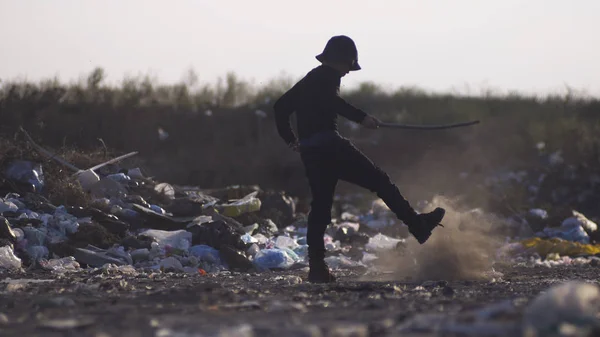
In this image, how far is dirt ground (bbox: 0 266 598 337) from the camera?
3799 millimetres

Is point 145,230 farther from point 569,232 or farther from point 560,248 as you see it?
point 569,232

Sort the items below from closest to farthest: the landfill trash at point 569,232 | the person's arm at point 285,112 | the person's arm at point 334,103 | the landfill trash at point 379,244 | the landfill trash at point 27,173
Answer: the person's arm at point 334,103
the person's arm at point 285,112
the landfill trash at point 379,244
the landfill trash at point 27,173
the landfill trash at point 569,232

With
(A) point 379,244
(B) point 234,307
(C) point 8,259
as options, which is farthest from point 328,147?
(A) point 379,244

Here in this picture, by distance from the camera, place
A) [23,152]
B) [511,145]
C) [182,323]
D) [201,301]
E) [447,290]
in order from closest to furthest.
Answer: [182,323], [201,301], [447,290], [23,152], [511,145]

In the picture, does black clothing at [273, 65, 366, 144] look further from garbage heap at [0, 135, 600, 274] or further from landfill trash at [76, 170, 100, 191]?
landfill trash at [76, 170, 100, 191]

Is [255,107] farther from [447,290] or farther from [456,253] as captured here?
[447,290]

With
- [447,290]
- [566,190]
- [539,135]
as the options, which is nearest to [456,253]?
[447,290]

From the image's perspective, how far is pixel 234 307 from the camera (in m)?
4.72

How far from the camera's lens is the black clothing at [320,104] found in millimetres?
6867

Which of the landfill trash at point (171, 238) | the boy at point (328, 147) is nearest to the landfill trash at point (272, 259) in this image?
the landfill trash at point (171, 238)

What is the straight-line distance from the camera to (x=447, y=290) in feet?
19.7

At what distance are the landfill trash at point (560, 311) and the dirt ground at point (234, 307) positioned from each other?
0.19 meters

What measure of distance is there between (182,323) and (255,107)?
22153 millimetres

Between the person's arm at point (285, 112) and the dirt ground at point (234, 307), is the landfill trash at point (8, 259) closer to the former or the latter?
the dirt ground at point (234, 307)
